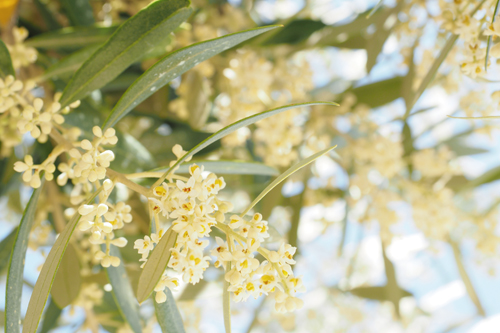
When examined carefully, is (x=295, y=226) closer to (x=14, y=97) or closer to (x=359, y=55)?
(x=14, y=97)

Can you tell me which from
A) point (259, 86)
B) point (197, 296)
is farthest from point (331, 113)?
point (197, 296)

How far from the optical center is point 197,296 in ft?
3.53

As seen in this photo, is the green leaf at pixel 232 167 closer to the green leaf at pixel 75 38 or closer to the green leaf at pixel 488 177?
the green leaf at pixel 75 38

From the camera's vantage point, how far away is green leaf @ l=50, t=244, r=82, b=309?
0.79m

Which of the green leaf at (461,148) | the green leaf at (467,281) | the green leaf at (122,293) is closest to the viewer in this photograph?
the green leaf at (122,293)

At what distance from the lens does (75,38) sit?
3.19 feet

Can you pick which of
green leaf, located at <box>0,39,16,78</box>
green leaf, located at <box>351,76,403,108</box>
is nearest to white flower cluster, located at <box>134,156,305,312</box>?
green leaf, located at <box>0,39,16,78</box>

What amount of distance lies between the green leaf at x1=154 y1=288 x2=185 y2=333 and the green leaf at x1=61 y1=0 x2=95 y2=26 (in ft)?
3.17

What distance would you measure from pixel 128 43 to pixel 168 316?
489mm

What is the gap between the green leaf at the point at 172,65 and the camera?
0.57 metres

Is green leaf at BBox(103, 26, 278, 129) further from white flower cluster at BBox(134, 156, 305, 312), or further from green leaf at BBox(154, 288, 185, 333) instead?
green leaf at BBox(154, 288, 185, 333)

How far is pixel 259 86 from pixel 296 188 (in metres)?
0.71

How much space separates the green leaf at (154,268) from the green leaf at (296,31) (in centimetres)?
96

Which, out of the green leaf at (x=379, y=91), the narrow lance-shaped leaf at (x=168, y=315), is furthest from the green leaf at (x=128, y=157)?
the green leaf at (x=379, y=91)
